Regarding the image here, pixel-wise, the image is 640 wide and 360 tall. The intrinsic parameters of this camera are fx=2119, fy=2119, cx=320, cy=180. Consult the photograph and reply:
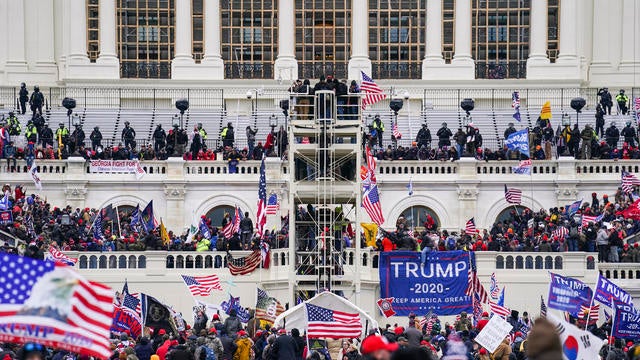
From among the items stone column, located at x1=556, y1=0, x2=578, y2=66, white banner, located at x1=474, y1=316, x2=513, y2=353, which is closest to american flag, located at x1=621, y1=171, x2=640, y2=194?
stone column, located at x1=556, y1=0, x2=578, y2=66

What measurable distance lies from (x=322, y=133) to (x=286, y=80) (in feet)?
99.9

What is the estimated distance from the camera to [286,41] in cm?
8419

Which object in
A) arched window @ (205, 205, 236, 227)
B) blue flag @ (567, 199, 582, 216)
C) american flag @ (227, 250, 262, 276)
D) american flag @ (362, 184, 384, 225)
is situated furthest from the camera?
arched window @ (205, 205, 236, 227)

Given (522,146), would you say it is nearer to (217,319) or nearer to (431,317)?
(431,317)

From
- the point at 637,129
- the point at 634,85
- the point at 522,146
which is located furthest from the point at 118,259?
the point at 634,85

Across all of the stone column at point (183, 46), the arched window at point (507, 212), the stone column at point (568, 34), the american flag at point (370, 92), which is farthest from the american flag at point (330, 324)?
the stone column at point (568, 34)

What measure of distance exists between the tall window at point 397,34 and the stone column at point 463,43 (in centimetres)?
148

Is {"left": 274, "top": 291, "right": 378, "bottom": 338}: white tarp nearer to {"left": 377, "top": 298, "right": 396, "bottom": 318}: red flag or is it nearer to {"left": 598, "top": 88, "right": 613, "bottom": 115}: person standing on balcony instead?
{"left": 377, "top": 298, "right": 396, "bottom": 318}: red flag

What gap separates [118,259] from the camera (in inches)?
2217

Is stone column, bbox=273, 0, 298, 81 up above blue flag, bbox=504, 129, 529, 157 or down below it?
above

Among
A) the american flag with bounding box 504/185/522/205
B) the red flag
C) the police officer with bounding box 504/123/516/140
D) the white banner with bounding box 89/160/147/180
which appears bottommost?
the red flag

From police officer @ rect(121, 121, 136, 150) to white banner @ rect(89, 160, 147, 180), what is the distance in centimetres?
226

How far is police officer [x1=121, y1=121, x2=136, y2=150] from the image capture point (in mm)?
69400

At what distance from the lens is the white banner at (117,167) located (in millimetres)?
66631
